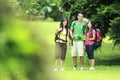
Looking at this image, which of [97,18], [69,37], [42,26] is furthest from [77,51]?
[42,26]

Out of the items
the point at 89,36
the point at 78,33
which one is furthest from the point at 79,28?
the point at 89,36

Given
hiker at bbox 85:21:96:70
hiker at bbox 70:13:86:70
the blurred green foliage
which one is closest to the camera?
the blurred green foliage

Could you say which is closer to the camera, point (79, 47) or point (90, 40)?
point (79, 47)

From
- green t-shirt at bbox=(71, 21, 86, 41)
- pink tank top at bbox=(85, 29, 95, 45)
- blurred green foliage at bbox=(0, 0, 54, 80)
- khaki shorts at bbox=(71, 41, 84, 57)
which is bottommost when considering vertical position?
khaki shorts at bbox=(71, 41, 84, 57)

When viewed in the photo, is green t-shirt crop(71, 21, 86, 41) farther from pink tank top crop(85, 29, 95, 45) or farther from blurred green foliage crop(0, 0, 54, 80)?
blurred green foliage crop(0, 0, 54, 80)

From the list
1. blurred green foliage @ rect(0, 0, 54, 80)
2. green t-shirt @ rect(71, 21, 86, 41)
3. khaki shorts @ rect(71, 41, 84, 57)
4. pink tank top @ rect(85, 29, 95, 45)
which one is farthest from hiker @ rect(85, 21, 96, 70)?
blurred green foliage @ rect(0, 0, 54, 80)

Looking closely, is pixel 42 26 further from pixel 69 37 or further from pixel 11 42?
pixel 69 37

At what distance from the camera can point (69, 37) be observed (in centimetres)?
1555

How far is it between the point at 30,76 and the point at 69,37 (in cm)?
1474

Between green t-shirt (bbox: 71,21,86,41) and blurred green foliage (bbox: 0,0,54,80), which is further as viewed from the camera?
green t-shirt (bbox: 71,21,86,41)

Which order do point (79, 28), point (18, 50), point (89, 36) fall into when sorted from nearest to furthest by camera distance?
point (18, 50) < point (79, 28) < point (89, 36)

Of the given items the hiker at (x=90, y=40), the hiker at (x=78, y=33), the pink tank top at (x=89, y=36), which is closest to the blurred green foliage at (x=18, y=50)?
the hiker at (x=78, y=33)

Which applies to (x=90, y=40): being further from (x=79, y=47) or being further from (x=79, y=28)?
(x=79, y=28)

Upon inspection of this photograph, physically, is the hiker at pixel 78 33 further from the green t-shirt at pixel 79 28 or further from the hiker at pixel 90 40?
the hiker at pixel 90 40
